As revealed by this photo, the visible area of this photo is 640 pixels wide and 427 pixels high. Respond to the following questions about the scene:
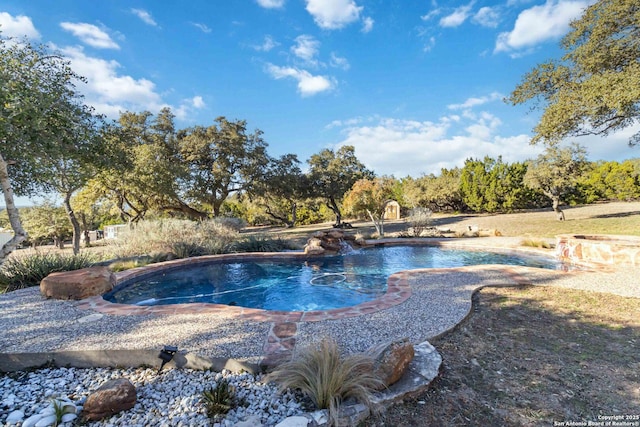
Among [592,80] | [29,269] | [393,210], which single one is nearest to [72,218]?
[29,269]

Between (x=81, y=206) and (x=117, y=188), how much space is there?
3.21 m

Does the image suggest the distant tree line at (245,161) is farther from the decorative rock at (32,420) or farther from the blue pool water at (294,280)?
the blue pool water at (294,280)

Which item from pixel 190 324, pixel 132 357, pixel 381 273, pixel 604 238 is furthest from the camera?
pixel 604 238

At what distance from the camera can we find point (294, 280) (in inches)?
287

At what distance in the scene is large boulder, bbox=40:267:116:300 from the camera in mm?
4871

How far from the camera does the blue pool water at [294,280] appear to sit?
5656 millimetres

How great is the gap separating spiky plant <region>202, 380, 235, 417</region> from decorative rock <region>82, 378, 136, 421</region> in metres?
0.55

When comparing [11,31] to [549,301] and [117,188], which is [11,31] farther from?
[549,301]

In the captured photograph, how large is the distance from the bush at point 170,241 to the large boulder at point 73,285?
395cm

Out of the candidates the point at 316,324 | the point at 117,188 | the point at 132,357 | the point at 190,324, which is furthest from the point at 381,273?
the point at 117,188

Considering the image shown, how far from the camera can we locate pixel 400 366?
2.37 metres

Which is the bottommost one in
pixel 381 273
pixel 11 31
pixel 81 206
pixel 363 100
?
pixel 381 273

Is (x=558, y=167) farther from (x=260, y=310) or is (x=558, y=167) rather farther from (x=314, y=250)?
(x=260, y=310)

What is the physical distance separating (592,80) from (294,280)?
9886 mm
